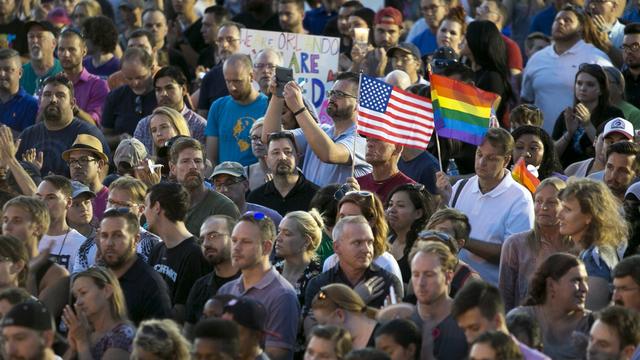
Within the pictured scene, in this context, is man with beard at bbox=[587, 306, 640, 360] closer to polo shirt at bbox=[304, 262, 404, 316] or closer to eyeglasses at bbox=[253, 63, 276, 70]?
polo shirt at bbox=[304, 262, 404, 316]

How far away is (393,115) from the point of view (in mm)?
13766

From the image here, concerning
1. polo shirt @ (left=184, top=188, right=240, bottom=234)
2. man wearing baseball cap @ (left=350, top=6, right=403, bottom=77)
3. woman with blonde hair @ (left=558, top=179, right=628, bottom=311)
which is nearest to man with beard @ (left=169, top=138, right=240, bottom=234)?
polo shirt @ (left=184, top=188, right=240, bottom=234)

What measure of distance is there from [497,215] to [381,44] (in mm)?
5557

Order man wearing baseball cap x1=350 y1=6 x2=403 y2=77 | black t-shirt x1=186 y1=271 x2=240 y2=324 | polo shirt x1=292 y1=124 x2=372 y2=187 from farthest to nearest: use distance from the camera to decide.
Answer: man wearing baseball cap x1=350 y1=6 x2=403 y2=77 < polo shirt x1=292 y1=124 x2=372 y2=187 < black t-shirt x1=186 y1=271 x2=240 y2=324

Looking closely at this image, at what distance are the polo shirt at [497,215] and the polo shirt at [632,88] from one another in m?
3.73

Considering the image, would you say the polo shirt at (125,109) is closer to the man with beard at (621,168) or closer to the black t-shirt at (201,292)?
the black t-shirt at (201,292)

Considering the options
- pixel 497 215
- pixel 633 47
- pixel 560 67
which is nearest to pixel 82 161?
pixel 497 215

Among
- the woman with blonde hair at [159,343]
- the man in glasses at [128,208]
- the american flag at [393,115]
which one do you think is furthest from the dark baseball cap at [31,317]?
the american flag at [393,115]

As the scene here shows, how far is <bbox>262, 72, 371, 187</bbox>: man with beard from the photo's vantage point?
45.3ft

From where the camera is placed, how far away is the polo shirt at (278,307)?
10.9m

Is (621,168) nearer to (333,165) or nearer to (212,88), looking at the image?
(333,165)

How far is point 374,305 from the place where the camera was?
36.2 feet

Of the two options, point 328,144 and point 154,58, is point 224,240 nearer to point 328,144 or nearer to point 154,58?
point 328,144

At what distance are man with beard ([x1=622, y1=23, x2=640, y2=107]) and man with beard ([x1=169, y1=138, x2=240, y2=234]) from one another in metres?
4.51
